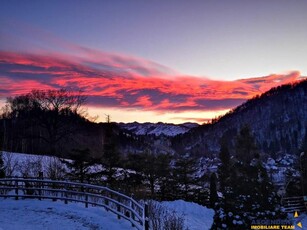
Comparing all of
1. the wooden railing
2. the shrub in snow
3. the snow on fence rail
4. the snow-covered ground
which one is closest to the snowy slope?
the snow on fence rail

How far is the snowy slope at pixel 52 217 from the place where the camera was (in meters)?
13.3

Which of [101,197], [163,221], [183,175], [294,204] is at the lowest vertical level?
[294,204]

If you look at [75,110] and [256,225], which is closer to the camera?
[256,225]

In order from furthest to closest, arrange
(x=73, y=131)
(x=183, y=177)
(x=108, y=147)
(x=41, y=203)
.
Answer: (x=183, y=177), (x=73, y=131), (x=108, y=147), (x=41, y=203)

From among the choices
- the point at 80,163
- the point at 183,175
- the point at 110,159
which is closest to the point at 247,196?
the point at 183,175

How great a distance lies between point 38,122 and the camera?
37.8 meters

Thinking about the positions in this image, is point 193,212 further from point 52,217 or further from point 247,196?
point 52,217

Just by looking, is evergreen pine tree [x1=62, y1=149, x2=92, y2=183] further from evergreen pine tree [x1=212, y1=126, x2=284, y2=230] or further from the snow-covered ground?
evergreen pine tree [x1=212, y1=126, x2=284, y2=230]

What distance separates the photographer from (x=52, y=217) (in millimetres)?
14773

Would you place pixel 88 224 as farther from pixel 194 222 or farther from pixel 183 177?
pixel 183 177

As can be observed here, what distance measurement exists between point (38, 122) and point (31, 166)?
947cm

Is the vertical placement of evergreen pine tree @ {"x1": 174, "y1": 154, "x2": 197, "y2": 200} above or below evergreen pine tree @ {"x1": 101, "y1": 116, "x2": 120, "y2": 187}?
below

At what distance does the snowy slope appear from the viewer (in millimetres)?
13281

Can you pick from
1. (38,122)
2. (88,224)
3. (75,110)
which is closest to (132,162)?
(75,110)
